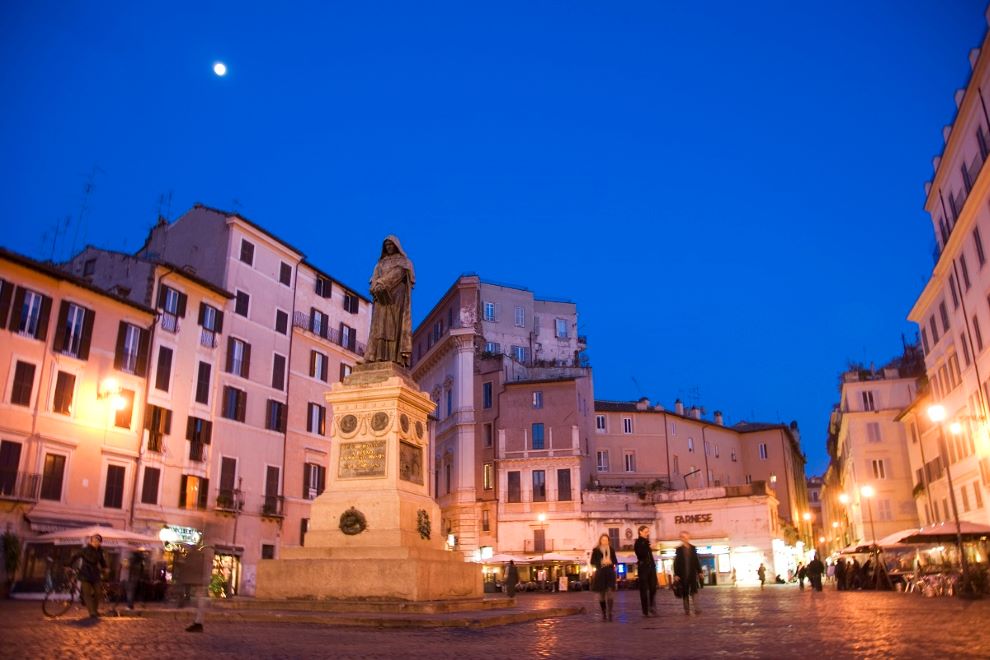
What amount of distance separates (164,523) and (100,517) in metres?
3.28

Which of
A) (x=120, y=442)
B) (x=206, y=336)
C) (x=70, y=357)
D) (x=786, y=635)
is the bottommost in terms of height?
(x=786, y=635)

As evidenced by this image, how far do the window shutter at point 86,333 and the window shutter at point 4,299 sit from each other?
10.3 feet

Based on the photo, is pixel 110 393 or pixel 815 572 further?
pixel 815 572

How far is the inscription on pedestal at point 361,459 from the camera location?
13.6 m

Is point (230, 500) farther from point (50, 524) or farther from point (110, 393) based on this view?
point (50, 524)

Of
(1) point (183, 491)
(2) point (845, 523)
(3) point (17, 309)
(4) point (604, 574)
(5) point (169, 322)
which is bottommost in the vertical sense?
(4) point (604, 574)

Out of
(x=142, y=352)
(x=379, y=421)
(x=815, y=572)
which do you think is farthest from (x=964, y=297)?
(x=142, y=352)

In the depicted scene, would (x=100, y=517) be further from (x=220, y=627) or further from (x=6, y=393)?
(x=220, y=627)

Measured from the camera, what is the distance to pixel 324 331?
4550 cm

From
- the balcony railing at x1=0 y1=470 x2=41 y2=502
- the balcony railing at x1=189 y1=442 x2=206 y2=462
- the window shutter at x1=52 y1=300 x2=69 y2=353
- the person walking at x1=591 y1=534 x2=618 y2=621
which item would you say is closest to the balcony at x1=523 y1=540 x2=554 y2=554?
the balcony railing at x1=189 y1=442 x2=206 y2=462

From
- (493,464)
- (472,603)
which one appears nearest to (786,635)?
(472,603)

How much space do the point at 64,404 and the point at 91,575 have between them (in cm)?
1864


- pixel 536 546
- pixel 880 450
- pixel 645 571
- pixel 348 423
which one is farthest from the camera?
pixel 880 450

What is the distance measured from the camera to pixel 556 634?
10188 mm
